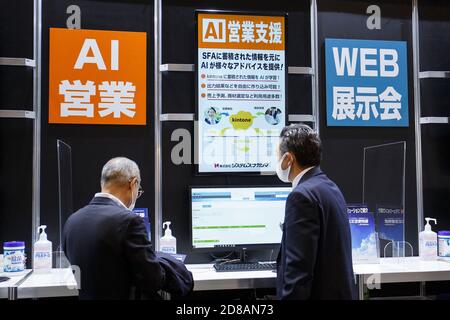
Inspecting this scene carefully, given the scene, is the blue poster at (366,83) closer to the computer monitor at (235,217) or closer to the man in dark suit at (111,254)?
the computer monitor at (235,217)

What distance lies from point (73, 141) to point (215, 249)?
108 cm

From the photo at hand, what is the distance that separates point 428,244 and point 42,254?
231 centimetres

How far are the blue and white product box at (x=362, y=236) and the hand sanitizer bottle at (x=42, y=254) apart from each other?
1.74m

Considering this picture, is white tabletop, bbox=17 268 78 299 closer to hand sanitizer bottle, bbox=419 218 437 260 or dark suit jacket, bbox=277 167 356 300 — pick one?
dark suit jacket, bbox=277 167 356 300

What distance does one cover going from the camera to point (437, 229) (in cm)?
306

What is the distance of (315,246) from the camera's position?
1.65m

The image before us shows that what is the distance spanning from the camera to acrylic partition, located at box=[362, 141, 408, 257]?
8.79 ft

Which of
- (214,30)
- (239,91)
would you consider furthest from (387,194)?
(214,30)

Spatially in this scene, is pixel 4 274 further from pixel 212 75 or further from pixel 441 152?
pixel 441 152

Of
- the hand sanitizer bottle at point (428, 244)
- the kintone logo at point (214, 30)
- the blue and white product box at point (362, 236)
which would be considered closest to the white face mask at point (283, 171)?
the blue and white product box at point (362, 236)

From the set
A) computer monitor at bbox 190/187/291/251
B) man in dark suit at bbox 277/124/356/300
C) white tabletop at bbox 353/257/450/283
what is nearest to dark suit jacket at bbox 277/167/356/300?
man in dark suit at bbox 277/124/356/300

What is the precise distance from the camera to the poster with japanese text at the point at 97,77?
2.70 metres

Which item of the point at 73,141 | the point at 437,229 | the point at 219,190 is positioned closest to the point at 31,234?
the point at 73,141
